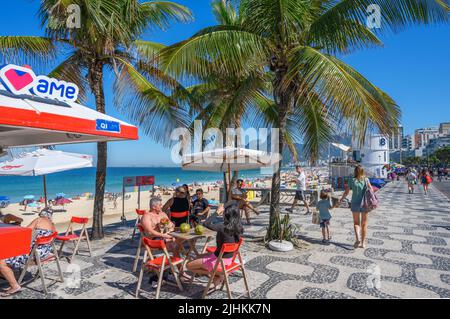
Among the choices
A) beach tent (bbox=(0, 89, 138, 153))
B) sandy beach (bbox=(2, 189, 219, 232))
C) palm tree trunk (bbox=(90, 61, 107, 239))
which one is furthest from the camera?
sandy beach (bbox=(2, 189, 219, 232))

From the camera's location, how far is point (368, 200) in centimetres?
602

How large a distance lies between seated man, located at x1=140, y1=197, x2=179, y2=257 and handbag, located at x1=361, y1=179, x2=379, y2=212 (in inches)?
159

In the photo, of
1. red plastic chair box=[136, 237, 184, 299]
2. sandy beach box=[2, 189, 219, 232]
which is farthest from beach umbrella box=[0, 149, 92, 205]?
red plastic chair box=[136, 237, 184, 299]

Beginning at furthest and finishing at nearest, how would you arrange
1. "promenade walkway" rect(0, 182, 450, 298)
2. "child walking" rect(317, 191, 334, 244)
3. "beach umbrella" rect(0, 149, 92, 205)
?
"beach umbrella" rect(0, 149, 92, 205) → "child walking" rect(317, 191, 334, 244) → "promenade walkway" rect(0, 182, 450, 298)

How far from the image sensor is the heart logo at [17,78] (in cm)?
324

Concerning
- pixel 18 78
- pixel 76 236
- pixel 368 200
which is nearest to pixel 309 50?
pixel 368 200

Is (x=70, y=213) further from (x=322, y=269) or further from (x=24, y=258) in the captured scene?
(x=322, y=269)

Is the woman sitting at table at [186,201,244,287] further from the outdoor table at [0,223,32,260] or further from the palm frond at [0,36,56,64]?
the palm frond at [0,36,56,64]

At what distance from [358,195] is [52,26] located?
7.60 metres

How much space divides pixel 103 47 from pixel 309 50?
4.76 m

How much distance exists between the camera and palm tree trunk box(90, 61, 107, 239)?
713cm

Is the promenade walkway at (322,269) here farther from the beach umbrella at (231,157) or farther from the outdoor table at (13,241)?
the beach umbrella at (231,157)
